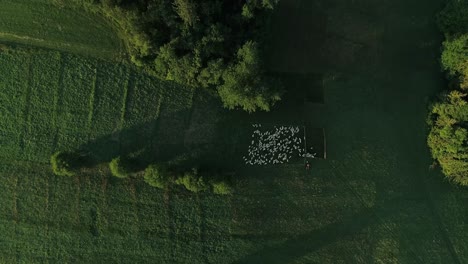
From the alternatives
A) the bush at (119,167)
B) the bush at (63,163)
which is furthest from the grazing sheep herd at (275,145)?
the bush at (63,163)

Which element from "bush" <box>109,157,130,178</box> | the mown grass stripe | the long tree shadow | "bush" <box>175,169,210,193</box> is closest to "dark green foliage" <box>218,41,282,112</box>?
"bush" <box>175,169,210,193</box>

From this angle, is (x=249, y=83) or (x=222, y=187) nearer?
(x=249, y=83)

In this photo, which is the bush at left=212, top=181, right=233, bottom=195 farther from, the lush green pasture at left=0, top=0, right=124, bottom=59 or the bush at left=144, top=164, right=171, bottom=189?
the lush green pasture at left=0, top=0, right=124, bottom=59

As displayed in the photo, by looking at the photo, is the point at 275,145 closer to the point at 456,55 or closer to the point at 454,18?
the point at 456,55

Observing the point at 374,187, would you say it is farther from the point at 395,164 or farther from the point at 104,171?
the point at 104,171

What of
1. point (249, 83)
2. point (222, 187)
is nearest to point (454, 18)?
point (249, 83)

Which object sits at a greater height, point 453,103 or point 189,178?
point 453,103
